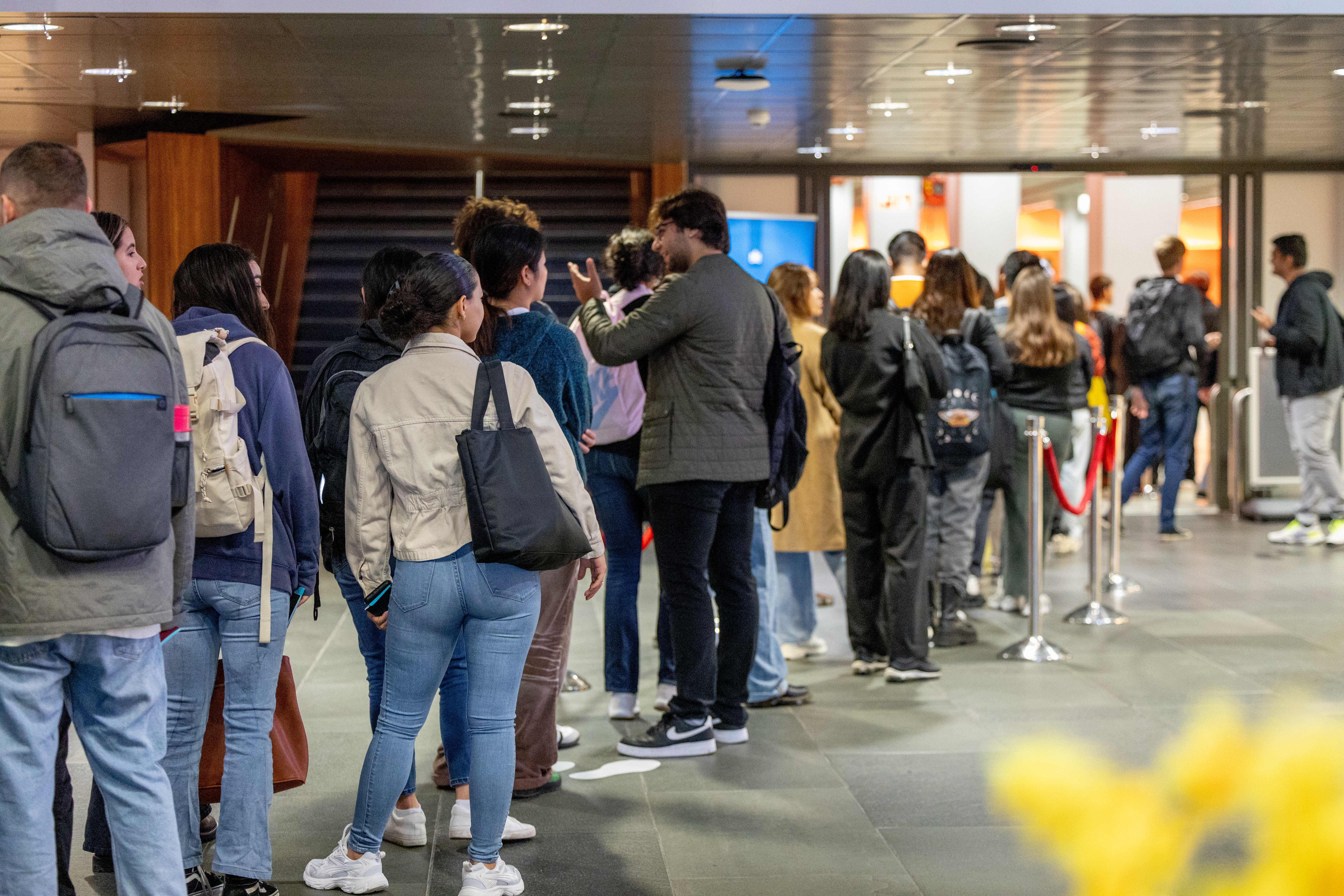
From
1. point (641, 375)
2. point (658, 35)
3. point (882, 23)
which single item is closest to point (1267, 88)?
point (882, 23)

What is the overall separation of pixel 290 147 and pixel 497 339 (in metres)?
7.71

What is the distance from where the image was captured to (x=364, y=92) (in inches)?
336

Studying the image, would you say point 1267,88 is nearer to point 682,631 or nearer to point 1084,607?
point 1084,607

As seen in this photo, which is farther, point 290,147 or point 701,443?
point 290,147

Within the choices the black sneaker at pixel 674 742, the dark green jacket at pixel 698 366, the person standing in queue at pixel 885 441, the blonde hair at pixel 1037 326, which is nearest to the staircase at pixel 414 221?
the blonde hair at pixel 1037 326

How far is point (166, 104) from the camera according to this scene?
892cm

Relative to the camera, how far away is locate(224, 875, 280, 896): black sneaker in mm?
3289

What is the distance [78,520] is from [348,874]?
4.54 ft

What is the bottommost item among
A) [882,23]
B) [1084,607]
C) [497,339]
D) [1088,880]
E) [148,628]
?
[1084,607]

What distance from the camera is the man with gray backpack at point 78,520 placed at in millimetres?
2502

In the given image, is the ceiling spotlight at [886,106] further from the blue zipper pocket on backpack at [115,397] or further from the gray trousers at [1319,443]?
the blue zipper pocket on backpack at [115,397]

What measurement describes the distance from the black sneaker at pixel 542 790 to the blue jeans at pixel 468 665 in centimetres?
85

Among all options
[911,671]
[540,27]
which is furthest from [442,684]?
[540,27]

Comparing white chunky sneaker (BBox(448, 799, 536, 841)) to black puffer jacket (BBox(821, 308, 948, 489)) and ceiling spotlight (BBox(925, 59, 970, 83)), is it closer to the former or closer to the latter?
black puffer jacket (BBox(821, 308, 948, 489))
